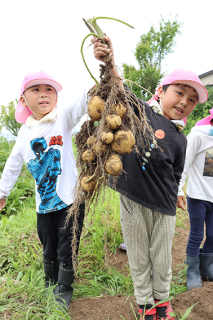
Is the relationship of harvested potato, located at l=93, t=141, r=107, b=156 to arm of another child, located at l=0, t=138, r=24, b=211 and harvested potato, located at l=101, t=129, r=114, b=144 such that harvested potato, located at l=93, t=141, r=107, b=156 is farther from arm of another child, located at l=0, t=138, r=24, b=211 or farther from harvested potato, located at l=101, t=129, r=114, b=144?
arm of another child, located at l=0, t=138, r=24, b=211

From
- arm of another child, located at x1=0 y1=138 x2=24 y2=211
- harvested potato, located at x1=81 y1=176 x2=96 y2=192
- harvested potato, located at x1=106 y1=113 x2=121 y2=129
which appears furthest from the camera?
arm of another child, located at x1=0 y1=138 x2=24 y2=211

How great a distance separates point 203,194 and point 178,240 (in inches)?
45.6

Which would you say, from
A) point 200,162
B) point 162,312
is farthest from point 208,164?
point 162,312

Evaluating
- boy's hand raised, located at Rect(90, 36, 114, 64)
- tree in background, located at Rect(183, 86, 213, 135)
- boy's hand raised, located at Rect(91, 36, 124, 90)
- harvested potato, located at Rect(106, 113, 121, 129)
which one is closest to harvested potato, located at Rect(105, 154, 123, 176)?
harvested potato, located at Rect(106, 113, 121, 129)

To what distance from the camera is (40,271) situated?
210 cm

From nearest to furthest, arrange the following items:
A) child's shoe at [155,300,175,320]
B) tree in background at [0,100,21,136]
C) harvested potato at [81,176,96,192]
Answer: harvested potato at [81,176,96,192]
child's shoe at [155,300,175,320]
tree in background at [0,100,21,136]

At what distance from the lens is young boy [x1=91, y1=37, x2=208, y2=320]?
1.42 metres

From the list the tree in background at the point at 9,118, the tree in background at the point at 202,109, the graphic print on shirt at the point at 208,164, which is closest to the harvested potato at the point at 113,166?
the graphic print on shirt at the point at 208,164

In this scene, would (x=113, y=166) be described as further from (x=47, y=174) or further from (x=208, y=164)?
(x=208, y=164)

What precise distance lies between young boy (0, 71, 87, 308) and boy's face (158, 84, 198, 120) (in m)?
0.65

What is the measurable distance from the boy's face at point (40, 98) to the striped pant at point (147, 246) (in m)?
0.96

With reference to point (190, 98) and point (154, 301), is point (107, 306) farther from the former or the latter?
point (190, 98)

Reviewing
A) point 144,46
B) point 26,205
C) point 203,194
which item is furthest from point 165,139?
point 144,46

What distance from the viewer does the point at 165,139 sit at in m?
1.42
